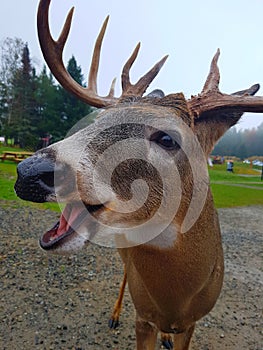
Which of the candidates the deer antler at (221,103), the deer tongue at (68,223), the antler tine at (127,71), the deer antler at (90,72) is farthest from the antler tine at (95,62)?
the deer tongue at (68,223)

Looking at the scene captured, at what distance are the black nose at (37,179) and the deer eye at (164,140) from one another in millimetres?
727

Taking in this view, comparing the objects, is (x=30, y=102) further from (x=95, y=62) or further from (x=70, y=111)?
(x=95, y=62)

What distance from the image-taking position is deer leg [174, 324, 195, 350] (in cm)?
271

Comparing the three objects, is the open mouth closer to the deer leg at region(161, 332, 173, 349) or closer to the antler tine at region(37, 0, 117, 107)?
the antler tine at region(37, 0, 117, 107)

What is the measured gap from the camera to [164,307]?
222 centimetres

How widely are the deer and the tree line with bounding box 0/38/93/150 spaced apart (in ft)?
86.5

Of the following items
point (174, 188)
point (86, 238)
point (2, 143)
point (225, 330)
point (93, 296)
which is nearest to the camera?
point (86, 238)

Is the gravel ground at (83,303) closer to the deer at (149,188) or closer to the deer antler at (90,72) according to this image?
the deer at (149,188)

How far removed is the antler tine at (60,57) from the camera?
2383 millimetres

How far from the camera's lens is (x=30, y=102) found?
33.3 metres

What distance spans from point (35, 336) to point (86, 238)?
2.72 meters

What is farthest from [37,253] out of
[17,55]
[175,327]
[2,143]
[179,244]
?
[17,55]

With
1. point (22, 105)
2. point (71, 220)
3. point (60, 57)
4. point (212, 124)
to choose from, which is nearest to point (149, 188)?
point (71, 220)

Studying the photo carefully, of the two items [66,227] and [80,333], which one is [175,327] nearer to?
[66,227]
